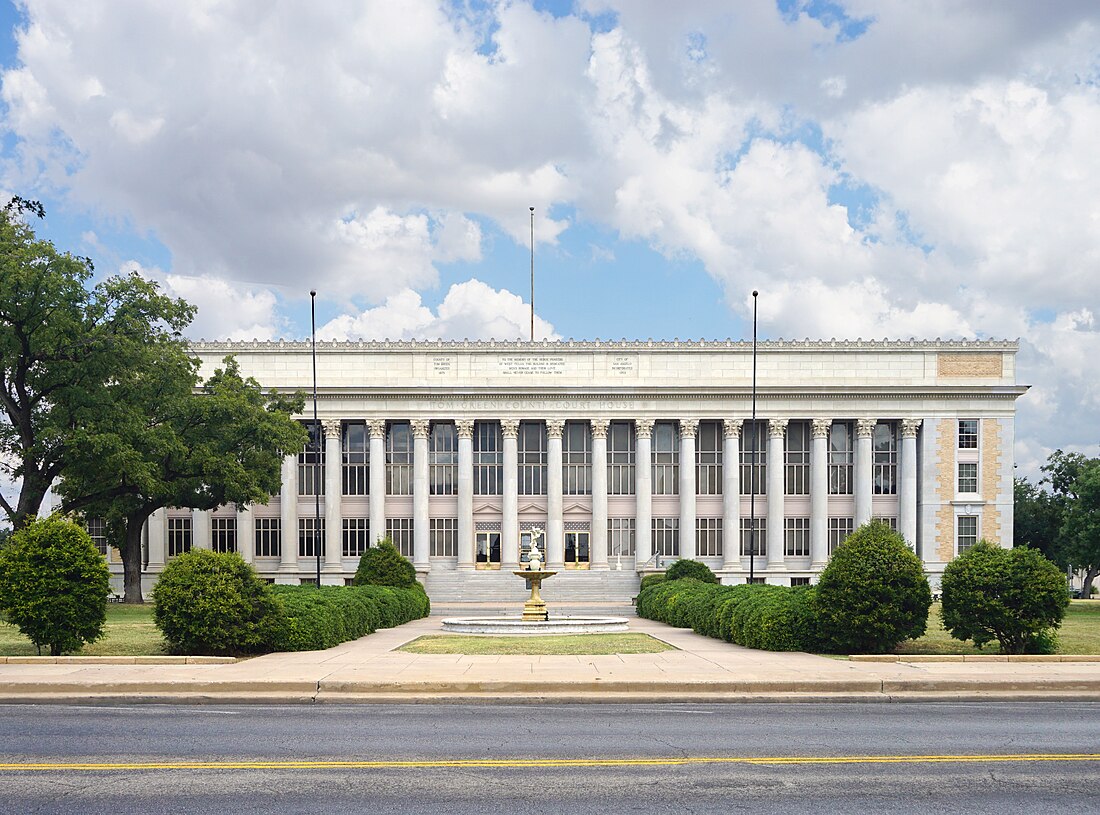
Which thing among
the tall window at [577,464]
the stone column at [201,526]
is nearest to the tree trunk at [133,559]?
the stone column at [201,526]

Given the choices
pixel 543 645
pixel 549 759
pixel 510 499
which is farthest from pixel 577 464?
pixel 549 759

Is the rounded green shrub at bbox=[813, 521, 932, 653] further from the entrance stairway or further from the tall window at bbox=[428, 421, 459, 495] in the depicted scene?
the tall window at bbox=[428, 421, 459, 495]

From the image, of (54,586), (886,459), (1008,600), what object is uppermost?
(886,459)

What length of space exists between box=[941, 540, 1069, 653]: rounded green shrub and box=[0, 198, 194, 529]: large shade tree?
33.9m

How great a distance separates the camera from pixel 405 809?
34.6 ft

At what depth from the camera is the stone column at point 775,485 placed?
2640 inches

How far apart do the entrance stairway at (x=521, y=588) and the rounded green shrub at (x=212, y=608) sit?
3268cm

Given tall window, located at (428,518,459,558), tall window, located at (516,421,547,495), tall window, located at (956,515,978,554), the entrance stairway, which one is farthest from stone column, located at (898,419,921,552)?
tall window, located at (428,518,459,558)

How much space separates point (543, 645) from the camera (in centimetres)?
2817

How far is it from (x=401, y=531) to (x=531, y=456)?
369 inches

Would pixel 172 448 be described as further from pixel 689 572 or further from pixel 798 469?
pixel 798 469

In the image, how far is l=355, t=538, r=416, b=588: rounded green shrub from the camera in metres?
47.8

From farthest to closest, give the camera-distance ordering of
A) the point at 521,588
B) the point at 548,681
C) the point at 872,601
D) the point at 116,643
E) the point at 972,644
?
the point at 521,588
the point at 116,643
the point at 972,644
the point at 872,601
the point at 548,681

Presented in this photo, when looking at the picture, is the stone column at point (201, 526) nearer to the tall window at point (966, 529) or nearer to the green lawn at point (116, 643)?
the green lawn at point (116, 643)
